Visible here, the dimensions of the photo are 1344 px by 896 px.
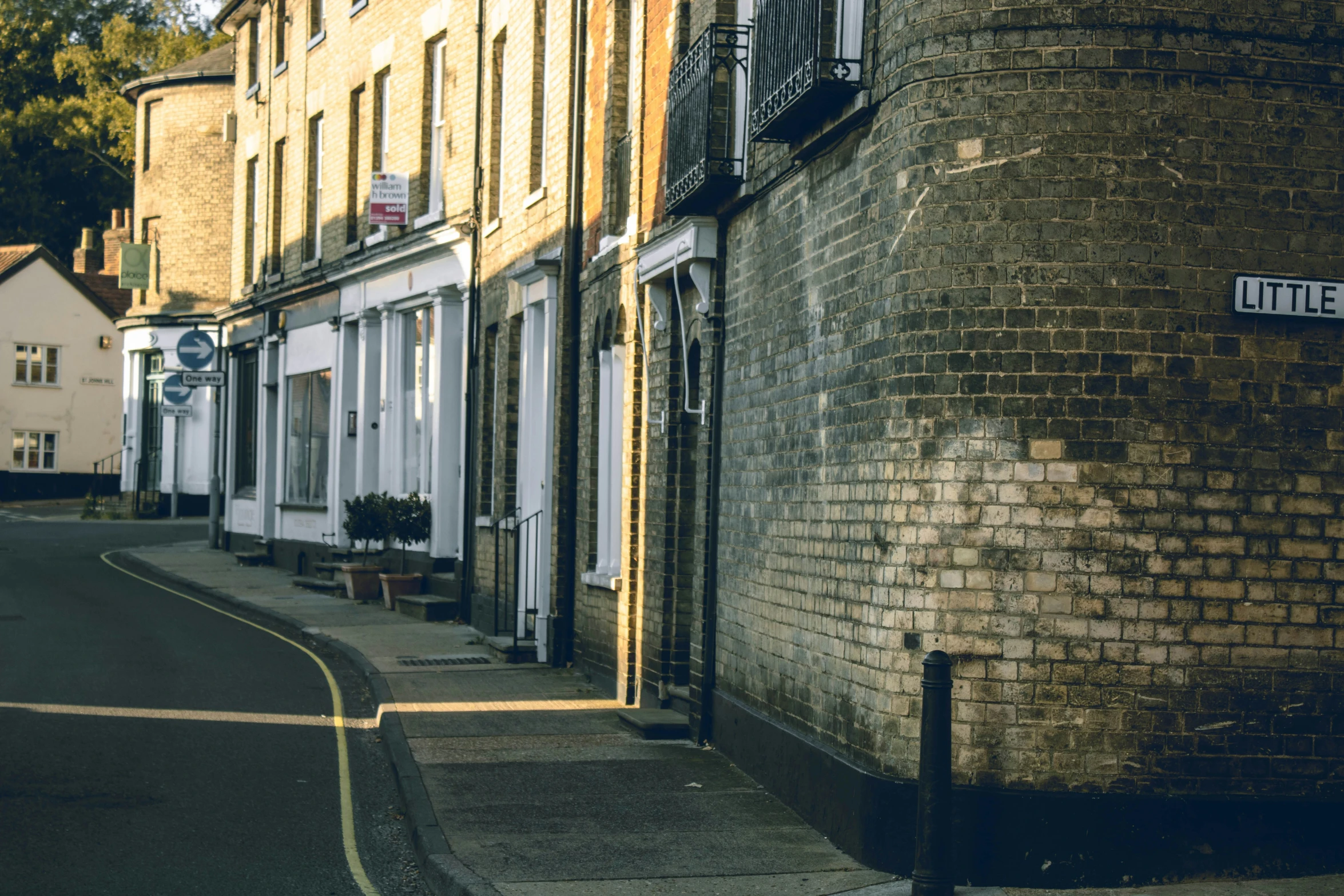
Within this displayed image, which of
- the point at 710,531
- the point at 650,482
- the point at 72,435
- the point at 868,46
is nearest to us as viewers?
the point at 868,46

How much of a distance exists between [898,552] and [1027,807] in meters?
1.28

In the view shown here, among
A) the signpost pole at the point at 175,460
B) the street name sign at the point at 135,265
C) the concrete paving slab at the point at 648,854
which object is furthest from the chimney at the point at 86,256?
the concrete paving slab at the point at 648,854

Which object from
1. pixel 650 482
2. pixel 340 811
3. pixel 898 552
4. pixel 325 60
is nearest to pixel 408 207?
pixel 325 60

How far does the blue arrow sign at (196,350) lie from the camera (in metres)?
25.9

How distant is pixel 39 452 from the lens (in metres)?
49.0

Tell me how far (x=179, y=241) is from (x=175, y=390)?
1117cm

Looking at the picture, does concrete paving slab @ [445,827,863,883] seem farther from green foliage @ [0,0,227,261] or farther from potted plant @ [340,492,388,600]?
green foliage @ [0,0,227,261]

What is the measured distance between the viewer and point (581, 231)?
14.8 meters

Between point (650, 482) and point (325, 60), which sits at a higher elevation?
point (325, 60)

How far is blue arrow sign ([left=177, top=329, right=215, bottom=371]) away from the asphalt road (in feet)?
28.9

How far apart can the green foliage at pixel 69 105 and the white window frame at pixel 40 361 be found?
8144 millimetres

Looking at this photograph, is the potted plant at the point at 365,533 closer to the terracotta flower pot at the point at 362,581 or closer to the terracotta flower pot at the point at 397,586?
the terracotta flower pot at the point at 362,581

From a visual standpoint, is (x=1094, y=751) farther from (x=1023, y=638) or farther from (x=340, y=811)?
(x=340, y=811)

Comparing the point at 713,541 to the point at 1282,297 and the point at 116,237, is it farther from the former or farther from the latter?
the point at 116,237
